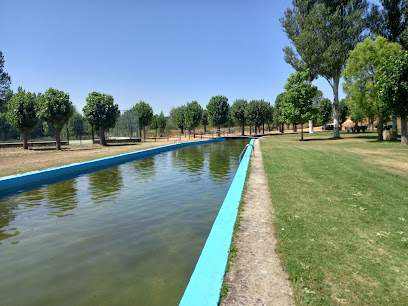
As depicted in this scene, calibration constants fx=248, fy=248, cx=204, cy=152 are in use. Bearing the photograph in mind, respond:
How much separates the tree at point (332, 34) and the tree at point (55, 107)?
101 feet

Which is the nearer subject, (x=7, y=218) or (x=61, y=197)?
(x=7, y=218)

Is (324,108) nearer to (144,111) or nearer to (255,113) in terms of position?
(255,113)

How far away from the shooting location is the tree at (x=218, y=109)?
2367 inches

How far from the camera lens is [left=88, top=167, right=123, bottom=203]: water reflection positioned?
926 cm

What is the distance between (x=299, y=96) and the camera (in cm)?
3434

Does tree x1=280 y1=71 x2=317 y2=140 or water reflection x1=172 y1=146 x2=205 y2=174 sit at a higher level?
tree x1=280 y1=71 x2=317 y2=140

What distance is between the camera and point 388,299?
9.02ft

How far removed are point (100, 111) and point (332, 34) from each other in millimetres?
31866

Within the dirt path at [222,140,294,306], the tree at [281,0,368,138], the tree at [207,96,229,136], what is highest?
the tree at [281,0,368,138]

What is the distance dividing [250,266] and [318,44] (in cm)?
3647

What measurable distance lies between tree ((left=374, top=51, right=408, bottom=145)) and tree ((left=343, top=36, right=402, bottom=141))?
367 cm

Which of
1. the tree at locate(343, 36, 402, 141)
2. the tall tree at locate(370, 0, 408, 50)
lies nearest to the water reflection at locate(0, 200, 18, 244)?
the tree at locate(343, 36, 402, 141)

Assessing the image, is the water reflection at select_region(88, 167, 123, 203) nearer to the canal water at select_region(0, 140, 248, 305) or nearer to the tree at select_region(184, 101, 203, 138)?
the canal water at select_region(0, 140, 248, 305)

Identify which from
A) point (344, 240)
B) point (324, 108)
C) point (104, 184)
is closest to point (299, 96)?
point (104, 184)
